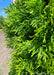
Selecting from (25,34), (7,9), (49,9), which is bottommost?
(25,34)

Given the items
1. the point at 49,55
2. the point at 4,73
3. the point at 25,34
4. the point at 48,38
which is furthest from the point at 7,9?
the point at 4,73

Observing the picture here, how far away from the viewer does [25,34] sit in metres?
4.73

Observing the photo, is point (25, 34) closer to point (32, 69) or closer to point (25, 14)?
point (25, 14)

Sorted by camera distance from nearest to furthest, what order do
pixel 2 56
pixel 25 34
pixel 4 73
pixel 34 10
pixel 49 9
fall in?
pixel 49 9 < pixel 34 10 < pixel 25 34 < pixel 4 73 < pixel 2 56

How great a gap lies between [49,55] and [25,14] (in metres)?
2.60

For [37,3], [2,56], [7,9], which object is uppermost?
[7,9]

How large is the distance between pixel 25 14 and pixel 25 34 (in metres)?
1.19

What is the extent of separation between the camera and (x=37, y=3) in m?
3.66

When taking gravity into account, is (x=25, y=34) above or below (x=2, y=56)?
above

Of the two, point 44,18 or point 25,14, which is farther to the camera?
point 25,14

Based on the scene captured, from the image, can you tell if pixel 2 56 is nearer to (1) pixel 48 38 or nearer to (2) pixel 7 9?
(2) pixel 7 9

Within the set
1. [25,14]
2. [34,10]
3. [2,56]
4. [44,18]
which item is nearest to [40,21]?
[44,18]

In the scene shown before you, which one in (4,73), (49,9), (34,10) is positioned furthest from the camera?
(4,73)

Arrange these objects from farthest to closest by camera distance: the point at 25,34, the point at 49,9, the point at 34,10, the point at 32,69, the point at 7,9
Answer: the point at 7,9, the point at 25,34, the point at 32,69, the point at 34,10, the point at 49,9
